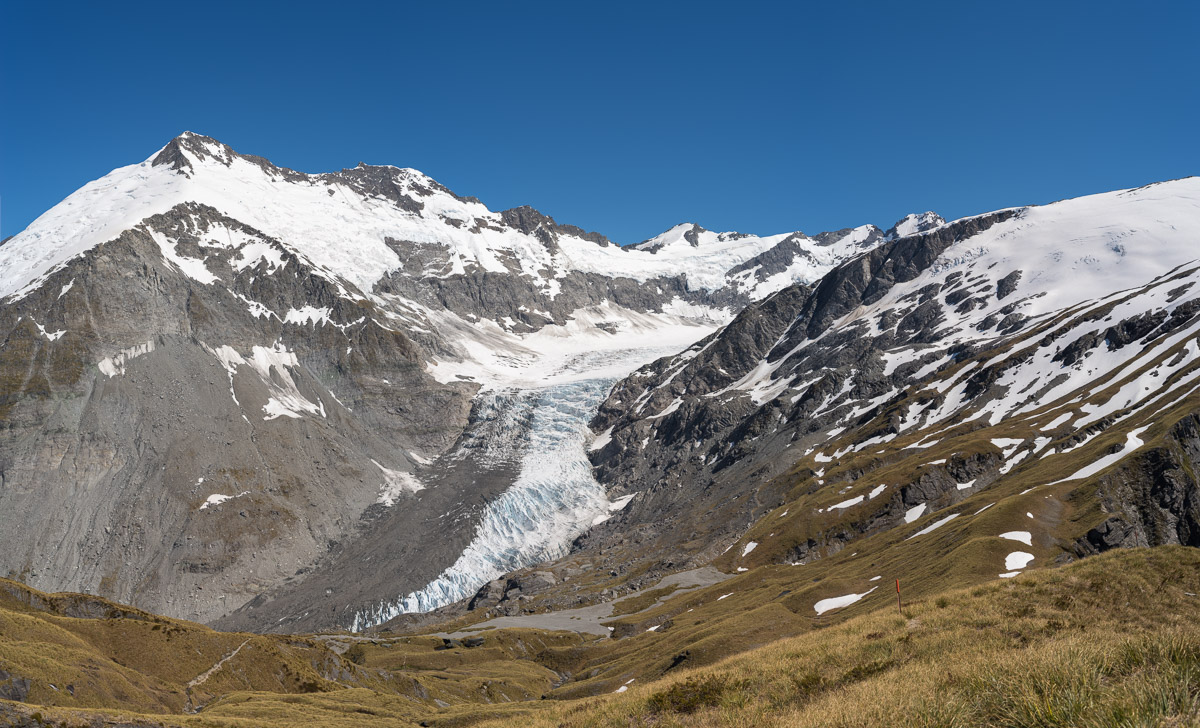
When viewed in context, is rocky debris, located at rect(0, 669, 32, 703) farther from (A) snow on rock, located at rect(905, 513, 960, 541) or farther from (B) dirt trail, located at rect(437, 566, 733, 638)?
(A) snow on rock, located at rect(905, 513, 960, 541)

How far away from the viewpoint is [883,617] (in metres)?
23.2

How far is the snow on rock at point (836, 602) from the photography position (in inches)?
2653

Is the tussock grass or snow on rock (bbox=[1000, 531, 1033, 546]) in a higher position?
the tussock grass

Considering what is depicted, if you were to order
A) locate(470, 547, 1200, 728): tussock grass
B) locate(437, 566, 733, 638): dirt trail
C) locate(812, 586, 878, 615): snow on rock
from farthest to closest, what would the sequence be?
locate(437, 566, 733, 638): dirt trail < locate(812, 586, 878, 615): snow on rock < locate(470, 547, 1200, 728): tussock grass

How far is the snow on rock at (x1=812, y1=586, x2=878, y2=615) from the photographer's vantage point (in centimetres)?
6738

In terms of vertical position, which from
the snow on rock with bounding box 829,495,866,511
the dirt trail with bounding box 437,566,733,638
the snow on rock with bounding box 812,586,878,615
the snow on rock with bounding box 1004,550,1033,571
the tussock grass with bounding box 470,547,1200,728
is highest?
the tussock grass with bounding box 470,547,1200,728

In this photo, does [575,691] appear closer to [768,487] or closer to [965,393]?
[768,487]

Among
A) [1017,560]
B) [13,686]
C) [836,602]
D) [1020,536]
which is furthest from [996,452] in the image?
[13,686]

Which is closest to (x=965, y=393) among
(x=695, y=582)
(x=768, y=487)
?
(x=768, y=487)

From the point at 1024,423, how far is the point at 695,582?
209 feet

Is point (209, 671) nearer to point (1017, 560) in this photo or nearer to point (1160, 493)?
point (1017, 560)

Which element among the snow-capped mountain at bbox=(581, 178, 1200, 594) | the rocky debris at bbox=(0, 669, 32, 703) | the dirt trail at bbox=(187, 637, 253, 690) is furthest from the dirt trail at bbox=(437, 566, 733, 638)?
the rocky debris at bbox=(0, 669, 32, 703)

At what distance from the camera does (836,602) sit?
225ft

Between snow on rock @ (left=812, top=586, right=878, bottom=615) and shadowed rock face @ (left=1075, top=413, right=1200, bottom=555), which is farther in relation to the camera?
shadowed rock face @ (left=1075, top=413, right=1200, bottom=555)
